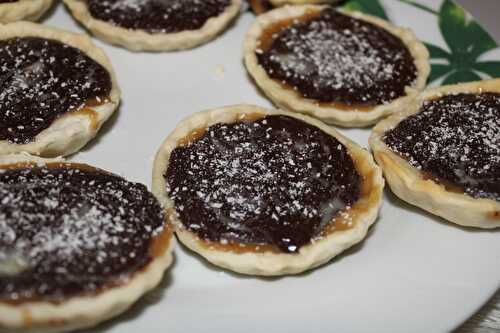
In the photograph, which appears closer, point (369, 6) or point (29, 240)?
point (29, 240)

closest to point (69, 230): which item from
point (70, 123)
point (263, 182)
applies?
point (70, 123)

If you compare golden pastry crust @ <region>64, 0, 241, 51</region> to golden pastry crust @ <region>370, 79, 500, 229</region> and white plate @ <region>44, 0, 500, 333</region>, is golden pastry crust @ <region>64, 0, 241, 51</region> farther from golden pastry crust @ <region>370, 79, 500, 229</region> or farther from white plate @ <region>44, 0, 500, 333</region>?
golden pastry crust @ <region>370, 79, 500, 229</region>

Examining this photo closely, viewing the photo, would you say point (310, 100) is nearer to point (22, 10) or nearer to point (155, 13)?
point (155, 13)

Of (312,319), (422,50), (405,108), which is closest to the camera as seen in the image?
(312,319)

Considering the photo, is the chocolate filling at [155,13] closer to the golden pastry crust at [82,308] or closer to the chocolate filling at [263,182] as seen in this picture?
the chocolate filling at [263,182]

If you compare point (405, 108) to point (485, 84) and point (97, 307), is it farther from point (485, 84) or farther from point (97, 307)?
point (97, 307)

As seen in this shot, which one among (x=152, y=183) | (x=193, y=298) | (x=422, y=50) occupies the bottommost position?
(x=193, y=298)

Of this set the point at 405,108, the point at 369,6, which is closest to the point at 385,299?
the point at 405,108

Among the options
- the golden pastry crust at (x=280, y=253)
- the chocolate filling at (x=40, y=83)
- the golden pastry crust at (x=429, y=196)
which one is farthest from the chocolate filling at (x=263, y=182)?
the chocolate filling at (x=40, y=83)

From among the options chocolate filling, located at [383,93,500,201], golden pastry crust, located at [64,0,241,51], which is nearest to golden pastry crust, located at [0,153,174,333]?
chocolate filling, located at [383,93,500,201]
